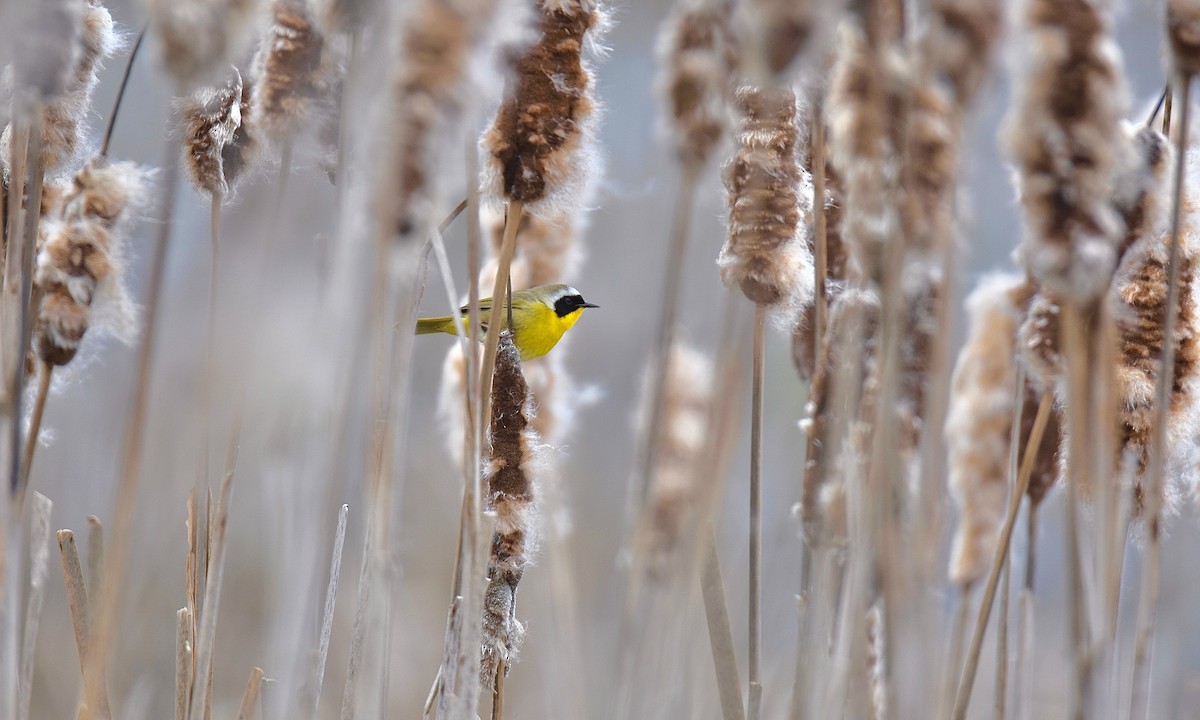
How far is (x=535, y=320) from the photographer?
287 centimetres

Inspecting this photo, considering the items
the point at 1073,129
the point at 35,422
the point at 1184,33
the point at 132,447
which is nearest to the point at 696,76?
the point at 1073,129

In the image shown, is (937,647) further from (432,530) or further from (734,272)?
(432,530)

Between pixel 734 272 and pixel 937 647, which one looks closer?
pixel 937 647

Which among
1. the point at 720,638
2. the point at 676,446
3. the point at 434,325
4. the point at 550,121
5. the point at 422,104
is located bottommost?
the point at 720,638

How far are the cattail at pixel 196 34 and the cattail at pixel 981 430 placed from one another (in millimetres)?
1107

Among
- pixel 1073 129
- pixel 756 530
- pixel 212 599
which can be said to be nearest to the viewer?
pixel 1073 129

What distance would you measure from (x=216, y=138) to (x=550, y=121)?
16.4 inches

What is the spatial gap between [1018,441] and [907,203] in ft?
1.75

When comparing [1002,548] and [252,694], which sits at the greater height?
[1002,548]

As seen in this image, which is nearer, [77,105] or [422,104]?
[422,104]

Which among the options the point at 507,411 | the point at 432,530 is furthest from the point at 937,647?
the point at 432,530

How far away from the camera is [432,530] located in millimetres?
4027

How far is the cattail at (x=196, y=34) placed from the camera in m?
0.83

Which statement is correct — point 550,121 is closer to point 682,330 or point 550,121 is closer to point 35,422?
point 682,330
